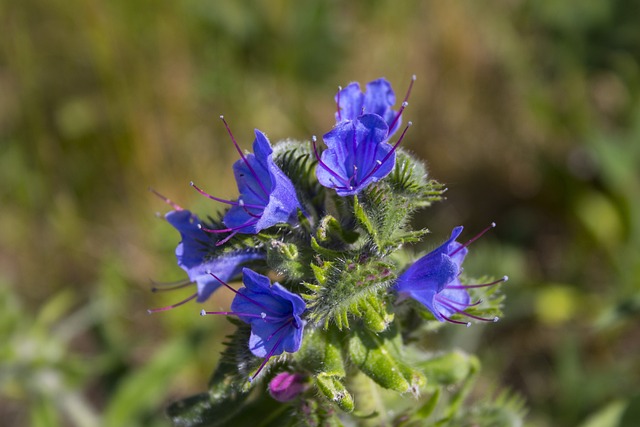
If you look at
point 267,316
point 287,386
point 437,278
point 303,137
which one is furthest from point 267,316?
point 303,137

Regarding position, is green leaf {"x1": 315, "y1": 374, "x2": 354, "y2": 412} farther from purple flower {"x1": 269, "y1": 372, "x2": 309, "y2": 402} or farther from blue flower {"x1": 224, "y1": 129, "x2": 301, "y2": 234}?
blue flower {"x1": 224, "y1": 129, "x2": 301, "y2": 234}

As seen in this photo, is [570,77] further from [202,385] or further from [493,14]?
[202,385]

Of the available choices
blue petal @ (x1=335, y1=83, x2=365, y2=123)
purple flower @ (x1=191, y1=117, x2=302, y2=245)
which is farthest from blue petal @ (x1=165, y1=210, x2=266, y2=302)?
blue petal @ (x1=335, y1=83, x2=365, y2=123)

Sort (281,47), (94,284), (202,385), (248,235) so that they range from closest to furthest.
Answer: (248,235)
(202,385)
(94,284)
(281,47)

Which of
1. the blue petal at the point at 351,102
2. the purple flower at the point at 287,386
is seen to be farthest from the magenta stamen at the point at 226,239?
the blue petal at the point at 351,102

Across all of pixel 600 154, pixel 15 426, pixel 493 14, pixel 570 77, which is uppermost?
pixel 493 14

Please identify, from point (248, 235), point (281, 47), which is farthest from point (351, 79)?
point (248, 235)
